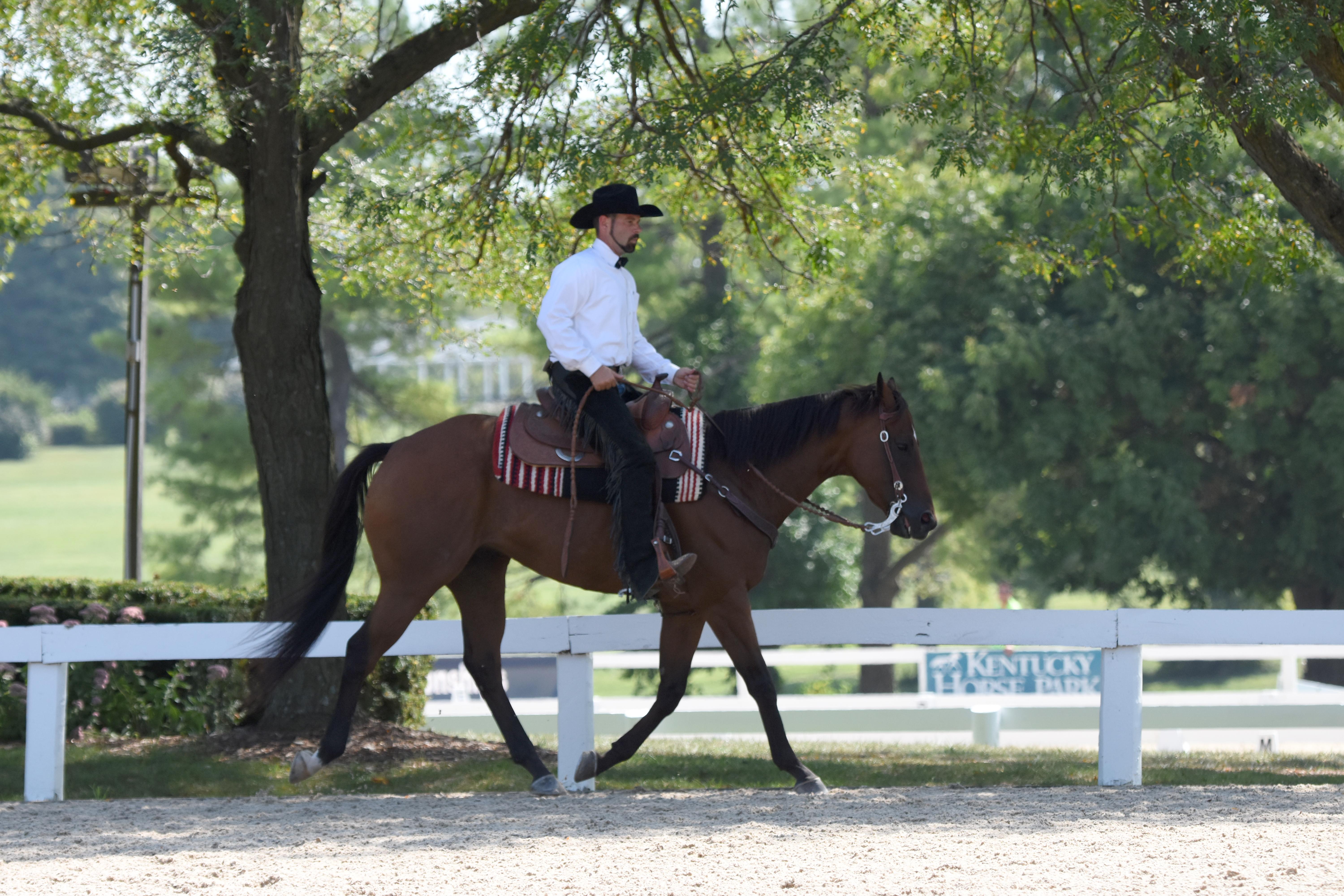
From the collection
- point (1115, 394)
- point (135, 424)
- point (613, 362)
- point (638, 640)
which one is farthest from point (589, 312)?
point (1115, 394)

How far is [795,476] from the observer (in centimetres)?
662

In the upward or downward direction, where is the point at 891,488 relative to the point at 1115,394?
downward

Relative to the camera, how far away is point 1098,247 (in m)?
9.25

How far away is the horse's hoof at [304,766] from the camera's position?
625 centimetres

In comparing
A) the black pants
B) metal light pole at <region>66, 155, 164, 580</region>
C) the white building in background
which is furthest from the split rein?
the white building in background

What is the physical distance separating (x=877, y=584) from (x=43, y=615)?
17.9 metres

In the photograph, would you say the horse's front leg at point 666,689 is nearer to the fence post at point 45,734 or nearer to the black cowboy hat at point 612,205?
the black cowboy hat at point 612,205

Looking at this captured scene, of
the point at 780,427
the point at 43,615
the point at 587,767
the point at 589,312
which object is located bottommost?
the point at 587,767

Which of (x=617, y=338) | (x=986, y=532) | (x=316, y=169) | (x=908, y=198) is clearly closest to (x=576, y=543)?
(x=617, y=338)

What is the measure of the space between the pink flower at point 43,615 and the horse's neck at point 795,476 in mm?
5353

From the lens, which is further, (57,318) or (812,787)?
(57,318)

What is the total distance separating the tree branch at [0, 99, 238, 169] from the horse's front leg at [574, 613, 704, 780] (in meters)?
4.81

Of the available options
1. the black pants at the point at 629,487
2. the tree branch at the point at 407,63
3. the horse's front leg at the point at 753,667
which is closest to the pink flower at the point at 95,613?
the tree branch at the point at 407,63

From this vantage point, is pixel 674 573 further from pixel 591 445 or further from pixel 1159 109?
pixel 1159 109
